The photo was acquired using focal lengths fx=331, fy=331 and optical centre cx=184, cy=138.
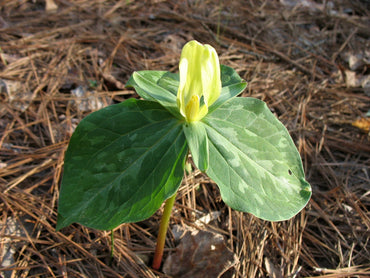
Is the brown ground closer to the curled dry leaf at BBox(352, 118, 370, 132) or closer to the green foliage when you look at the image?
the curled dry leaf at BBox(352, 118, 370, 132)

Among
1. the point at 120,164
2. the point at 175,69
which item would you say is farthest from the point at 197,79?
the point at 175,69

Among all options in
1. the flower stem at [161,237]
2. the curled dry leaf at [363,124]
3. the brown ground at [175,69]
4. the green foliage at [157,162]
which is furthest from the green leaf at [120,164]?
the curled dry leaf at [363,124]

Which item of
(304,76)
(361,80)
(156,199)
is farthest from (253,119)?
(361,80)

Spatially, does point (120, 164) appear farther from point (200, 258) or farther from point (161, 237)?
point (200, 258)

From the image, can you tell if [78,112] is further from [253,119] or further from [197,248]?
[253,119]

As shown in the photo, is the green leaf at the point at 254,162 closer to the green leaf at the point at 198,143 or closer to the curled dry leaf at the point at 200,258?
the green leaf at the point at 198,143

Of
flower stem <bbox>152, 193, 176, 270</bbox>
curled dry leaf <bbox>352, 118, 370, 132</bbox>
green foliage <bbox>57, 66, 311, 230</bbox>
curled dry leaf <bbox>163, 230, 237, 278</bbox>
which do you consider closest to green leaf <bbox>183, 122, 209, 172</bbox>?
green foliage <bbox>57, 66, 311, 230</bbox>
